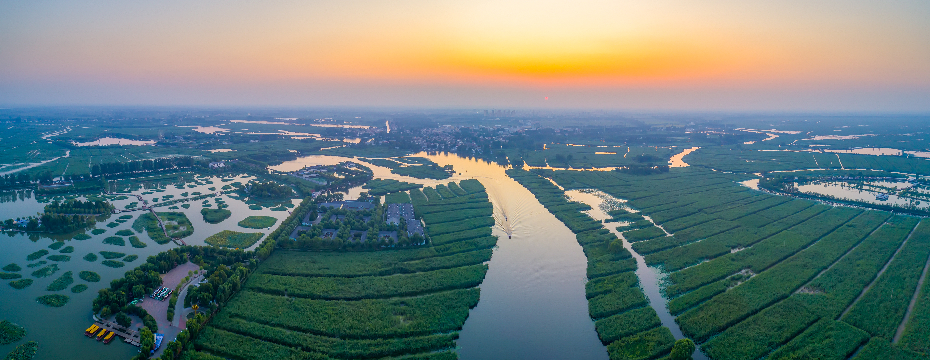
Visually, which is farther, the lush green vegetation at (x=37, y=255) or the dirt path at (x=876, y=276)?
the lush green vegetation at (x=37, y=255)

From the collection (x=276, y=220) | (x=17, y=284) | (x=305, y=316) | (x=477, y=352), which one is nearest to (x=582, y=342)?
(x=477, y=352)

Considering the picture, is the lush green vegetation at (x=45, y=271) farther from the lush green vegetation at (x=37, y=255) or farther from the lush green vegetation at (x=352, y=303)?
the lush green vegetation at (x=352, y=303)

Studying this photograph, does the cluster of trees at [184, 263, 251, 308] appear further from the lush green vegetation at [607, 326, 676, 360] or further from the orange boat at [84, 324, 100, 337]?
the lush green vegetation at [607, 326, 676, 360]

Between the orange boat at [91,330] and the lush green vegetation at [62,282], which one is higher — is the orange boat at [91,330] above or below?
below

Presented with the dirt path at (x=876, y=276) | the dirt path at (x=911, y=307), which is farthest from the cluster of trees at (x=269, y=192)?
the dirt path at (x=911, y=307)

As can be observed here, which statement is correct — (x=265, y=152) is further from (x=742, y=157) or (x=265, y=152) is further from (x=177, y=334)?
(x=742, y=157)

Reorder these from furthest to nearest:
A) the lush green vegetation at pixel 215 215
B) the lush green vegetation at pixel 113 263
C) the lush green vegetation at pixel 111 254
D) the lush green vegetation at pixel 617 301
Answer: the lush green vegetation at pixel 215 215
the lush green vegetation at pixel 111 254
the lush green vegetation at pixel 113 263
the lush green vegetation at pixel 617 301

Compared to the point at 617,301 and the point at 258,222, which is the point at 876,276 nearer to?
the point at 617,301

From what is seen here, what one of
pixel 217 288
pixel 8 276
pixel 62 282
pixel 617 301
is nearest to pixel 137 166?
pixel 8 276
